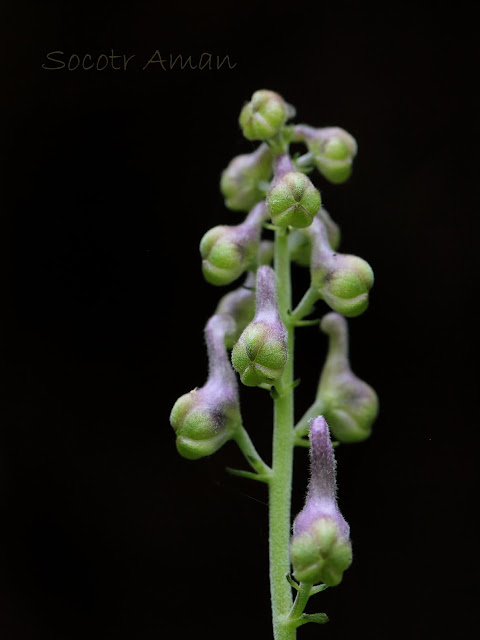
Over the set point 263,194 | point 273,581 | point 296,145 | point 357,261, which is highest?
point 296,145

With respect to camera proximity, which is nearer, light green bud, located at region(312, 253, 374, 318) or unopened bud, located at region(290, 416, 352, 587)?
unopened bud, located at region(290, 416, 352, 587)

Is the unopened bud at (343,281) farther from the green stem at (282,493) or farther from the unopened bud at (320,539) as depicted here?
the unopened bud at (320,539)

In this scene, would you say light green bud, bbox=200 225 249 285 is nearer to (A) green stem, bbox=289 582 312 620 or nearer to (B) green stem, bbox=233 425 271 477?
(B) green stem, bbox=233 425 271 477

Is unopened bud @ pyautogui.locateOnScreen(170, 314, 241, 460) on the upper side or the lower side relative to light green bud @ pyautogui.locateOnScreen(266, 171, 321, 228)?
lower

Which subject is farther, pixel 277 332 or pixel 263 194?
pixel 263 194

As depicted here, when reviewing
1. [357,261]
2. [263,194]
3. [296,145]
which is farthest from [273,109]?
[296,145]

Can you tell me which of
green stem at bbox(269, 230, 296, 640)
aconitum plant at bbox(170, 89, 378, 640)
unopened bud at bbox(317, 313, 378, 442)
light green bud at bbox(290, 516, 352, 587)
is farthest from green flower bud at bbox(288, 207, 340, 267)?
light green bud at bbox(290, 516, 352, 587)

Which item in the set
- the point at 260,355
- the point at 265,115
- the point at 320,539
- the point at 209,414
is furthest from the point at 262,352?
the point at 265,115

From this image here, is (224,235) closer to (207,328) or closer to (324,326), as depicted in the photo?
(207,328)
